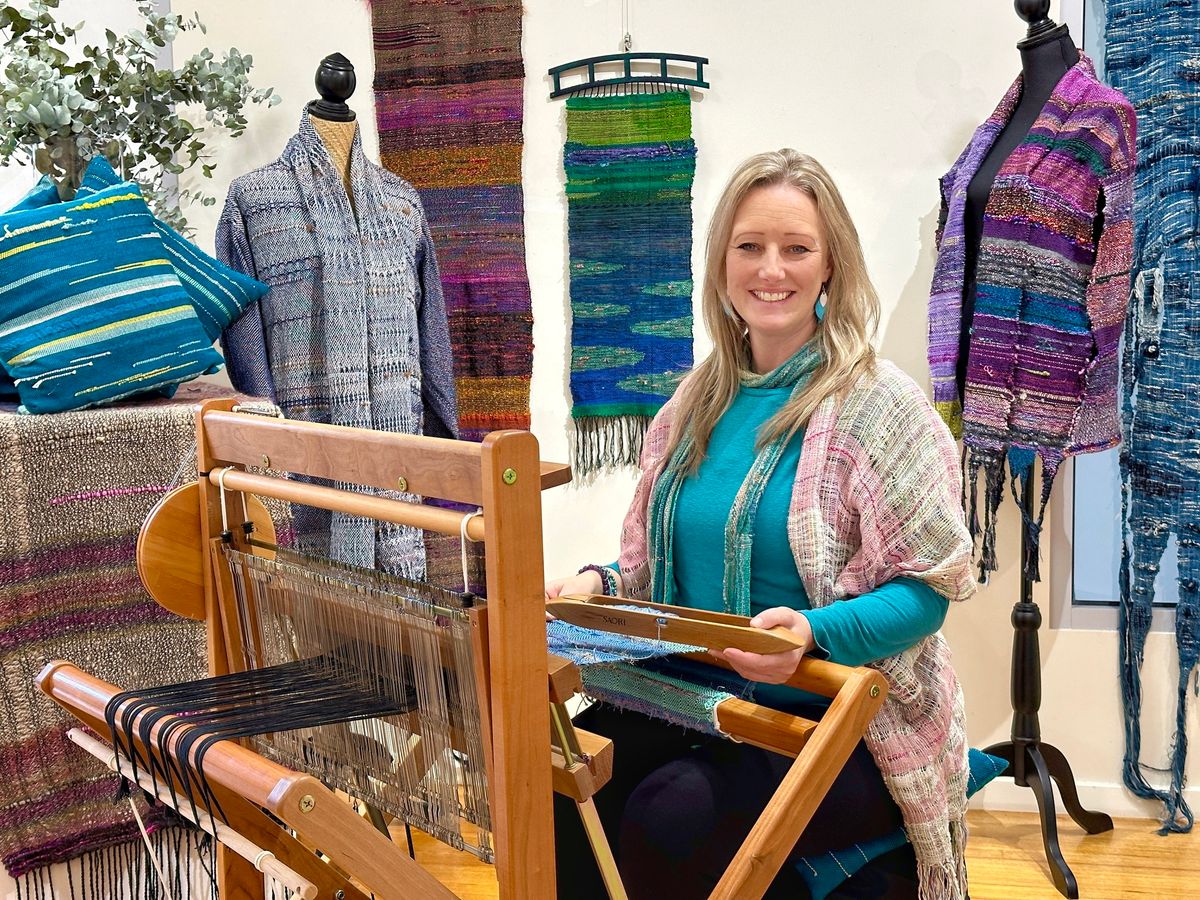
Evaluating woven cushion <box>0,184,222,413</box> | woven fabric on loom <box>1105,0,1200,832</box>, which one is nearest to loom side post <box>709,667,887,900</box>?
woven cushion <box>0,184,222,413</box>

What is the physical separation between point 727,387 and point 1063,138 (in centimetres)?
110

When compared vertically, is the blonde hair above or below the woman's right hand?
above

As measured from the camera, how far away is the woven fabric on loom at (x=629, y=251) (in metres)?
2.73

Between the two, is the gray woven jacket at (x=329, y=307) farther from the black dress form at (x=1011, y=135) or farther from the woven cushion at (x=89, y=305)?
Result: the black dress form at (x=1011, y=135)

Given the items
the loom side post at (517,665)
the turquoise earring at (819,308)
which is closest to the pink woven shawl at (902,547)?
the turquoise earring at (819,308)

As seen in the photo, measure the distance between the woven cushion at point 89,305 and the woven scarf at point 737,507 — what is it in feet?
2.84

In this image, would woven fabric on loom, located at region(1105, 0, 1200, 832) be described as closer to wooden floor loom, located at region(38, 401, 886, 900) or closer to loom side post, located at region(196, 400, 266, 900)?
wooden floor loom, located at region(38, 401, 886, 900)

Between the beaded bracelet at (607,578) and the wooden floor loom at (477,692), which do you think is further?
the beaded bracelet at (607,578)

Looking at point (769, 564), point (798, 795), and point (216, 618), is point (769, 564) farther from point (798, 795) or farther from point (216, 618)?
point (216, 618)

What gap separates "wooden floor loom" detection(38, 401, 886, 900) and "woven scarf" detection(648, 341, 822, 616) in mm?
257

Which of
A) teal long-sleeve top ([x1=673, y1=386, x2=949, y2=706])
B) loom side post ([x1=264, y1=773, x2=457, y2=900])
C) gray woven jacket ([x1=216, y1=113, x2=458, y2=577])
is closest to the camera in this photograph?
loom side post ([x1=264, y1=773, x2=457, y2=900])

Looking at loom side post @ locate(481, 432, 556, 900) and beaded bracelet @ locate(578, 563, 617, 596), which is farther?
beaded bracelet @ locate(578, 563, 617, 596)

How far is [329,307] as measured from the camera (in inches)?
90.4

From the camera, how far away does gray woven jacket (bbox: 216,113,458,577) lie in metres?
2.26
